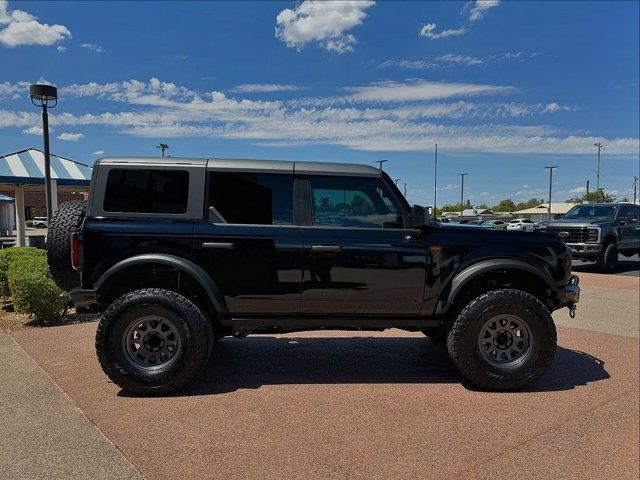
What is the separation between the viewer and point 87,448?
10.0ft

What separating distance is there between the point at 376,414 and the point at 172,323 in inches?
71.0

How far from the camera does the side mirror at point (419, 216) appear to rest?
414 cm

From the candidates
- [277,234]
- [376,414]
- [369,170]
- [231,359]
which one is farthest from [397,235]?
[231,359]

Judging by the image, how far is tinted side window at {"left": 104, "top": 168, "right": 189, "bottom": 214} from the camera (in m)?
4.11

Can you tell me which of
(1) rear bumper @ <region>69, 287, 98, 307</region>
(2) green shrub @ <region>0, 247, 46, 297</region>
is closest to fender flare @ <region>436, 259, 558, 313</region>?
(1) rear bumper @ <region>69, 287, 98, 307</region>

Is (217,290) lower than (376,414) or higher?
higher

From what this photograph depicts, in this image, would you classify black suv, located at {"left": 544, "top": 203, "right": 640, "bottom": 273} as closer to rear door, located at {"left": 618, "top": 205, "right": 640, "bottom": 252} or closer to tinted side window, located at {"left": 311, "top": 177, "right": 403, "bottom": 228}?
rear door, located at {"left": 618, "top": 205, "right": 640, "bottom": 252}

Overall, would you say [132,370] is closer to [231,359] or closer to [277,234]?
[231,359]

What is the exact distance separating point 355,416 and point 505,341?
65.5 inches

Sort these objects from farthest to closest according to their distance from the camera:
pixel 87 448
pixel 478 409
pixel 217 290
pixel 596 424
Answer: pixel 217 290, pixel 478 409, pixel 596 424, pixel 87 448

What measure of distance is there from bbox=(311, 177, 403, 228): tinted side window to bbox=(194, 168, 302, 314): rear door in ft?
0.93

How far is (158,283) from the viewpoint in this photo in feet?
14.0

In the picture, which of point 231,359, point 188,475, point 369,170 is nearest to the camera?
point 188,475

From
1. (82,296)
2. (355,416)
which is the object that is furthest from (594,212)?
(82,296)
